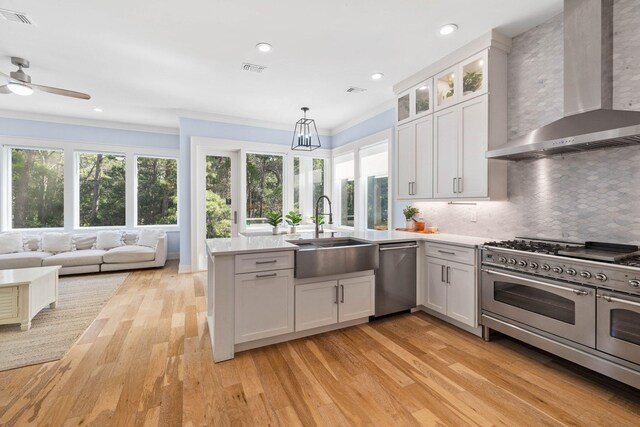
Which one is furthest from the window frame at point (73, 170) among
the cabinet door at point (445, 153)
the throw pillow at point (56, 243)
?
the cabinet door at point (445, 153)

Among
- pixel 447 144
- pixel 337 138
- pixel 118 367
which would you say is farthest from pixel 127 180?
pixel 447 144

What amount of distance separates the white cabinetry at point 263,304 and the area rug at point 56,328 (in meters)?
1.55

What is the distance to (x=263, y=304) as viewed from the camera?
2.53m

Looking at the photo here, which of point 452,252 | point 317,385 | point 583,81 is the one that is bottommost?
point 317,385

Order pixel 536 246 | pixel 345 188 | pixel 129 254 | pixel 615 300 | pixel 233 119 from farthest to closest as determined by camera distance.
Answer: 1. pixel 345 188
2. pixel 233 119
3. pixel 129 254
4. pixel 536 246
5. pixel 615 300

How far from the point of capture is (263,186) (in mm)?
5934

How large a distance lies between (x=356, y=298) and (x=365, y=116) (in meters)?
3.51

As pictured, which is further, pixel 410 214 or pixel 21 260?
pixel 21 260

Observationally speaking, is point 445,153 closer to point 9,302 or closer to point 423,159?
point 423,159

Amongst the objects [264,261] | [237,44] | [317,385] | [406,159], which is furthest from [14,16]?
[406,159]

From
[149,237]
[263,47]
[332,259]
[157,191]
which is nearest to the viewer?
[332,259]

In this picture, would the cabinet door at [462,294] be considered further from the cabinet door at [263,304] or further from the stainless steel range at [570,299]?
the cabinet door at [263,304]

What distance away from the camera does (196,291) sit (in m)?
4.24

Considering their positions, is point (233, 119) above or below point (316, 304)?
above
